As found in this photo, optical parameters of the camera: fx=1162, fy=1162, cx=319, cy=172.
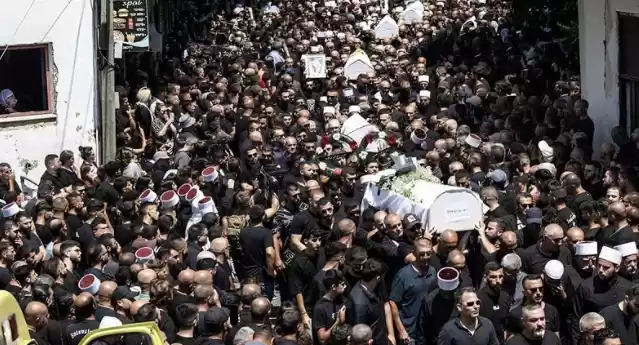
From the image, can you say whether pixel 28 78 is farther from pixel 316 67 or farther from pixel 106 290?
pixel 106 290

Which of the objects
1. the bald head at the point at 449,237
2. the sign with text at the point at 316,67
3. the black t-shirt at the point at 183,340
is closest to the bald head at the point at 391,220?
the bald head at the point at 449,237

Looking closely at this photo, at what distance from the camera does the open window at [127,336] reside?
28.2 feet

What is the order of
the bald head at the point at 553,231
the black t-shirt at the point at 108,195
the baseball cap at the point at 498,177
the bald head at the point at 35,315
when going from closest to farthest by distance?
the bald head at the point at 35,315 < the bald head at the point at 553,231 < the baseball cap at the point at 498,177 < the black t-shirt at the point at 108,195

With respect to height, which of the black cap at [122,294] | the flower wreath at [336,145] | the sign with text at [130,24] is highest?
the sign with text at [130,24]

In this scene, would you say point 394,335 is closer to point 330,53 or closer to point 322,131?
point 322,131

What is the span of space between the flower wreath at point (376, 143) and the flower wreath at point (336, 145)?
0.16 m

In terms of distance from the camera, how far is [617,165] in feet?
44.9

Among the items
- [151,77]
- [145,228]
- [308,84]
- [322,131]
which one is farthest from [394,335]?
[151,77]

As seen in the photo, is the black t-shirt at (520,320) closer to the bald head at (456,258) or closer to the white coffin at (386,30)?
the bald head at (456,258)

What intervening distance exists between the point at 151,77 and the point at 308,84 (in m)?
4.76

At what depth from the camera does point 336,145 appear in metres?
16.0

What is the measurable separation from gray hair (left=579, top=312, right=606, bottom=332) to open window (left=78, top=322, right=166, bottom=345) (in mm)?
3161

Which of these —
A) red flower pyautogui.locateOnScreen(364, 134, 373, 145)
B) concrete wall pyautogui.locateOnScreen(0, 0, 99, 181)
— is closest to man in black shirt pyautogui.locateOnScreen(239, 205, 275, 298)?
red flower pyautogui.locateOnScreen(364, 134, 373, 145)

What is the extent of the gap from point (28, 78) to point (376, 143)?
20.4 ft
